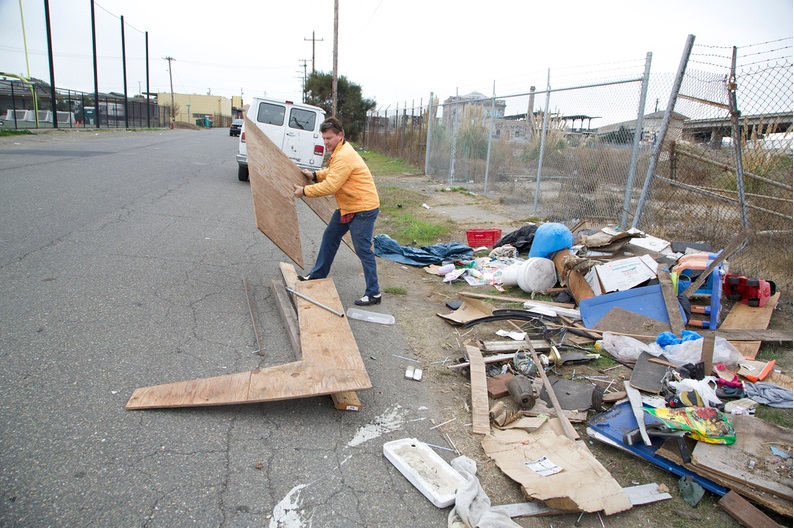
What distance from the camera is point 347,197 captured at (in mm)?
5191

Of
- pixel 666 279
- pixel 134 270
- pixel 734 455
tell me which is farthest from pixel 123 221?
pixel 734 455

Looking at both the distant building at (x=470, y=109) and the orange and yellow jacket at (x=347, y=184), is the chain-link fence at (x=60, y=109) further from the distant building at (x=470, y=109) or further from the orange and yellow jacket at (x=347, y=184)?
the orange and yellow jacket at (x=347, y=184)

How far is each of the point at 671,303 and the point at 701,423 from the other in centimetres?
214

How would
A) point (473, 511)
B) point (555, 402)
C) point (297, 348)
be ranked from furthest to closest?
point (297, 348), point (555, 402), point (473, 511)

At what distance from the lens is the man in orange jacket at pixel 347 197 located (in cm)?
502

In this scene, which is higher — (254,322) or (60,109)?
(60,109)

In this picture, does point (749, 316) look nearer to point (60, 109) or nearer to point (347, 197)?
point (347, 197)

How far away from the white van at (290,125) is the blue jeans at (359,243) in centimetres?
704

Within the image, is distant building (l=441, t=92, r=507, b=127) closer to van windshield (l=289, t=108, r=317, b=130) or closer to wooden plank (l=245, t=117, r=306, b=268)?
van windshield (l=289, t=108, r=317, b=130)

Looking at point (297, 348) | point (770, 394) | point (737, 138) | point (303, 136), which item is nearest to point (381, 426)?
point (297, 348)

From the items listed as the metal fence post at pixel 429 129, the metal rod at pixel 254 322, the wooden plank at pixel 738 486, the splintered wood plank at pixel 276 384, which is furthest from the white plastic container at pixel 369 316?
the metal fence post at pixel 429 129

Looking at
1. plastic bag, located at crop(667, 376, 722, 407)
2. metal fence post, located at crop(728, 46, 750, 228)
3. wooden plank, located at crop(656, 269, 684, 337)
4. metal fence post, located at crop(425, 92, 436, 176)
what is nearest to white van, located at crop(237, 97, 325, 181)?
metal fence post, located at crop(425, 92, 436, 176)

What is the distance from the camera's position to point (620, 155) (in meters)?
7.99

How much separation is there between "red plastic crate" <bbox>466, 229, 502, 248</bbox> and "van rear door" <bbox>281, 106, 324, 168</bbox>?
559 cm
